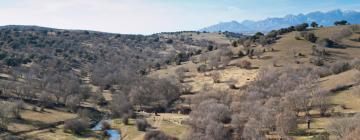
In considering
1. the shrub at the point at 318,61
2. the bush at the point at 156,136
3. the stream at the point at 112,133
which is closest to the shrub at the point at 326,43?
the shrub at the point at 318,61

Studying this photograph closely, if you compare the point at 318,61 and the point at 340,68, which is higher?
the point at 318,61

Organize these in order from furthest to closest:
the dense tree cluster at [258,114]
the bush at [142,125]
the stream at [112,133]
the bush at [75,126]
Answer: the bush at [75,126] < the bush at [142,125] < the stream at [112,133] < the dense tree cluster at [258,114]

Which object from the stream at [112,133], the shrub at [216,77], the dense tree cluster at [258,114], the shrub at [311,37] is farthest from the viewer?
the shrub at [311,37]

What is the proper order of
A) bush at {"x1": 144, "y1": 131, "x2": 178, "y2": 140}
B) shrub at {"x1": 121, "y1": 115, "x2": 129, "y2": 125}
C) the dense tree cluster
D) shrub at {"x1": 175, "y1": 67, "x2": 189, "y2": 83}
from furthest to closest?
shrub at {"x1": 175, "y1": 67, "x2": 189, "y2": 83}, shrub at {"x1": 121, "y1": 115, "x2": 129, "y2": 125}, bush at {"x1": 144, "y1": 131, "x2": 178, "y2": 140}, the dense tree cluster

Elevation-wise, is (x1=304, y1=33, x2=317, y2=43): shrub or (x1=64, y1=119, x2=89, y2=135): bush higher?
(x1=304, y1=33, x2=317, y2=43): shrub

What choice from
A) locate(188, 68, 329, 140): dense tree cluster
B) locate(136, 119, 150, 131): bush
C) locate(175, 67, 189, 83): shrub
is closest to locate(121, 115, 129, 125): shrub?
locate(136, 119, 150, 131): bush

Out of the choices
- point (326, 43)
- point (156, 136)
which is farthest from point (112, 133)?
point (326, 43)

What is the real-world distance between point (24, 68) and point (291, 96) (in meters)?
122

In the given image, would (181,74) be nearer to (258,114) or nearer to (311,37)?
Result: (311,37)

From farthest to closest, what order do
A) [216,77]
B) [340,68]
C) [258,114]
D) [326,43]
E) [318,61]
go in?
1. [326,43]
2. [216,77]
3. [318,61]
4. [340,68]
5. [258,114]

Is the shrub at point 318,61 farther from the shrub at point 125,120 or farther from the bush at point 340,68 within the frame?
the shrub at point 125,120

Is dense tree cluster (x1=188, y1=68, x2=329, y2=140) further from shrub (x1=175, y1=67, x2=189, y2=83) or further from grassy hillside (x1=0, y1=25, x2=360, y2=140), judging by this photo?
shrub (x1=175, y1=67, x2=189, y2=83)

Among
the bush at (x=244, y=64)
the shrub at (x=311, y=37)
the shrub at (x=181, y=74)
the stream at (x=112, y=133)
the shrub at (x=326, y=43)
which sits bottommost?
the stream at (x=112, y=133)

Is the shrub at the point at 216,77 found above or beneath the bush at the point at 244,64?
beneath
